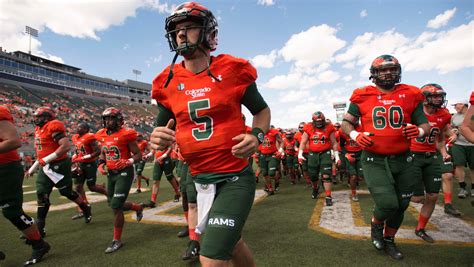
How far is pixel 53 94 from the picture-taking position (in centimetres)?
4956

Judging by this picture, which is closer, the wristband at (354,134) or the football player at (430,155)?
the wristband at (354,134)

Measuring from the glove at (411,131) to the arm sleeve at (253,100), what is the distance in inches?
86.1

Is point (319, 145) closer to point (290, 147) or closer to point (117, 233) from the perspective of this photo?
point (290, 147)

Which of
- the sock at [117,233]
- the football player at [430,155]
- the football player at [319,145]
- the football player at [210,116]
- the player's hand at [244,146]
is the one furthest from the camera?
the football player at [319,145]

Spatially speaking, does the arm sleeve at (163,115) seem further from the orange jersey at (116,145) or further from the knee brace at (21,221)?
the knee brace at (21,221)

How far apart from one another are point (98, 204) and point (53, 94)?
50.9 m

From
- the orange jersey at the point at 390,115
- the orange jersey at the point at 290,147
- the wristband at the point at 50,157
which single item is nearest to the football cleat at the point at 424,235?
the orange jersey at the point at 390,115

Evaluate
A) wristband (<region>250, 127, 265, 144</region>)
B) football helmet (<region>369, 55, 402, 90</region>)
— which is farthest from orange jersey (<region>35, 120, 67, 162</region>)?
football helmet (<region>369, 55, 402, 90</region>)

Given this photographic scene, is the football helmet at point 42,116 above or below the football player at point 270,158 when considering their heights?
above

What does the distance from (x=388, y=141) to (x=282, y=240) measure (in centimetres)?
222

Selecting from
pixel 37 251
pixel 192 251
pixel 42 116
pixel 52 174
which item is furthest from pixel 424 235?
pixel 42 116

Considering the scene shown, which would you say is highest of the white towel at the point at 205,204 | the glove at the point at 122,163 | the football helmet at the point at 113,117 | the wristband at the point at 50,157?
the football helmet at the point at 113,117

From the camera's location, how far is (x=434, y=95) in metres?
4.75

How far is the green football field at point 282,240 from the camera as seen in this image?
3.70 metres
